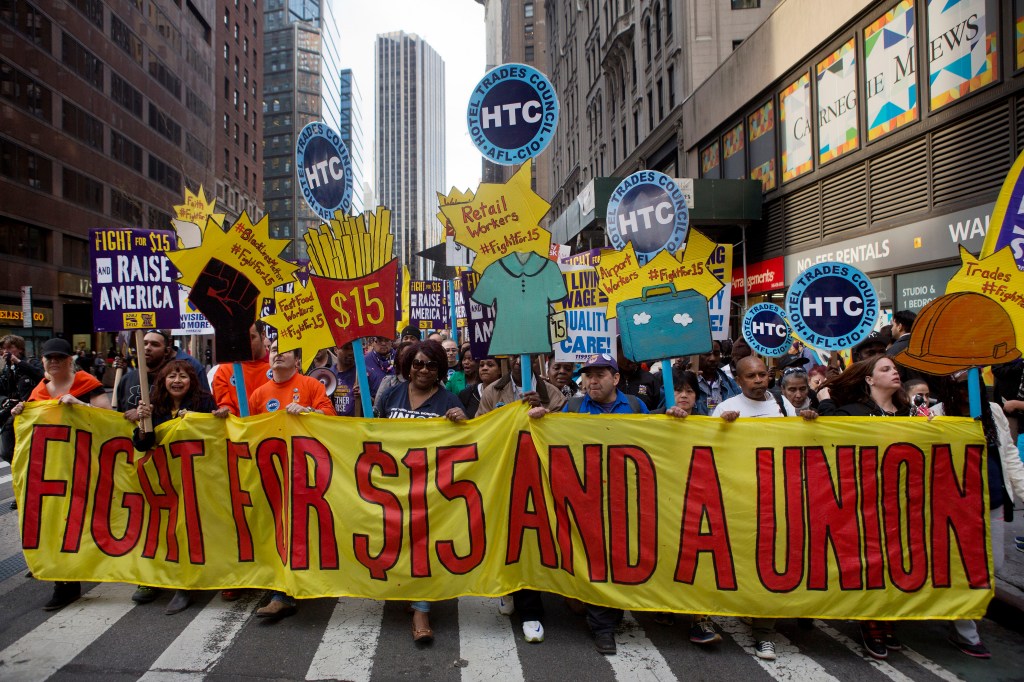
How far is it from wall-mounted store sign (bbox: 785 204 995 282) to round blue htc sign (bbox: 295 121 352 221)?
383 inches

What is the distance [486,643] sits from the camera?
13.7ft

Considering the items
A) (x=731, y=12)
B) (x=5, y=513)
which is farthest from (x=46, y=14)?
(x=5, y=513)

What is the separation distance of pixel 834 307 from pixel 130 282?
662cm

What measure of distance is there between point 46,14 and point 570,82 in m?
34.0

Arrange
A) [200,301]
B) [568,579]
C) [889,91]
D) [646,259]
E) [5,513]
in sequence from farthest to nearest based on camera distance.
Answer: [889,91], [5,513], [646,259], [200,301], [568,579]

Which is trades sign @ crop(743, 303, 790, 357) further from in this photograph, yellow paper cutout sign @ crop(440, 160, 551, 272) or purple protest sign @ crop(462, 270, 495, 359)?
yellow paper cutout sign @ crop(440, 160, 551, 272)

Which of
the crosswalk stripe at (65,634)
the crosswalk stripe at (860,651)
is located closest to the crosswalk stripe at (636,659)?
the crosswalk stripe at (860,651)

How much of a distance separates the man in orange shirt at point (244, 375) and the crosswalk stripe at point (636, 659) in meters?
3.42

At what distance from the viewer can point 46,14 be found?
3148 cm

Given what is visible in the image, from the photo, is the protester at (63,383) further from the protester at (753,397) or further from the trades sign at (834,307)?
the trades sign at (834,307)

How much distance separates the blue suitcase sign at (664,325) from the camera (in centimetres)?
448

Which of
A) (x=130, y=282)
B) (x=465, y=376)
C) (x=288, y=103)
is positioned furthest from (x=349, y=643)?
(x=288, y=103)

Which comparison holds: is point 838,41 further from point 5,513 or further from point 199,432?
point 5,513

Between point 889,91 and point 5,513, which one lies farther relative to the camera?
point 889,91
